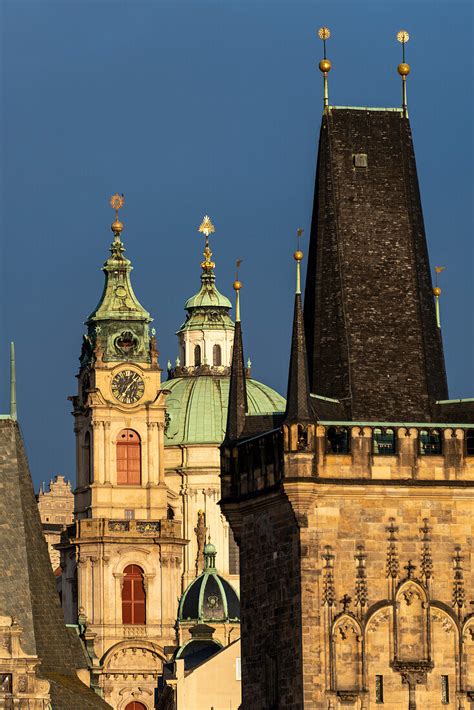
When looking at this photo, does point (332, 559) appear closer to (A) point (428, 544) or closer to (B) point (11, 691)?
(A) point (428, 544)

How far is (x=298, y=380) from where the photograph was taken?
9738 centimetres

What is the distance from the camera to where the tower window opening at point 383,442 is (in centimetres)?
9750

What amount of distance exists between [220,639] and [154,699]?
10.6 metres

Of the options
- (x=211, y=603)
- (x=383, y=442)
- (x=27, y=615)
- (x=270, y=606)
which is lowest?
(x=27, y=615)

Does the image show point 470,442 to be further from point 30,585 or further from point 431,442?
point 30,585

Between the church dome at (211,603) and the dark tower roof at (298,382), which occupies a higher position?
the church dome at (211,603)

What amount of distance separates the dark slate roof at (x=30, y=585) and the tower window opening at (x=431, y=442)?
11.2 m

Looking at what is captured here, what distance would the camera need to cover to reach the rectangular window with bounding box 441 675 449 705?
317ft

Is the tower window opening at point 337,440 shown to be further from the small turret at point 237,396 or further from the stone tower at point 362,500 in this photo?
A: the small turret at point 237,396

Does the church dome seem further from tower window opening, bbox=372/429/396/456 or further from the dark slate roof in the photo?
tower window opening, bbox=372/429/396/456

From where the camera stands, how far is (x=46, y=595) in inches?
3937

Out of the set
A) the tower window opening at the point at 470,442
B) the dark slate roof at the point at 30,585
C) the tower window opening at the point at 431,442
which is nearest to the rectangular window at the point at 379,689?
the tower window opening at the point at 431,442

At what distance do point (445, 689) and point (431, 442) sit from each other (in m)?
6.70

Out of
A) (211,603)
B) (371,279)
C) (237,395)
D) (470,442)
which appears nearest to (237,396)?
(237,395)
